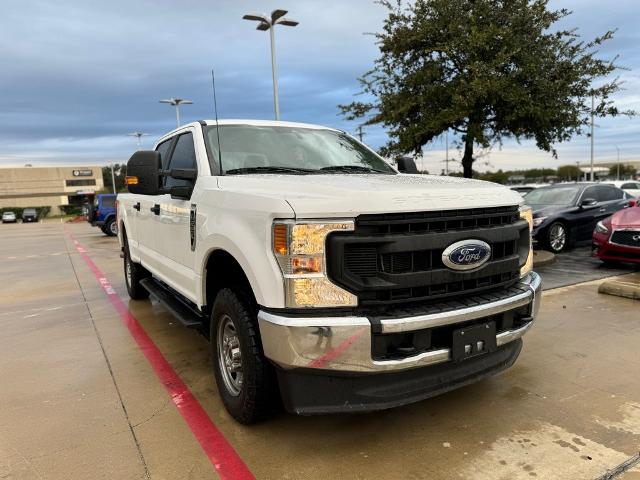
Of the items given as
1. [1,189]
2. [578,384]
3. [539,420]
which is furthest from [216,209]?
[1,189]

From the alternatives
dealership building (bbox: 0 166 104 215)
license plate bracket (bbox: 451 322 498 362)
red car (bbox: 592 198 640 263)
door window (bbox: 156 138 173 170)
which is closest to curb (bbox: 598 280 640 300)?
red car (bbox: 592 198 640 263)

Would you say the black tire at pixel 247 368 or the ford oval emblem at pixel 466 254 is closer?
the ford oval emblem at pixel 466 254

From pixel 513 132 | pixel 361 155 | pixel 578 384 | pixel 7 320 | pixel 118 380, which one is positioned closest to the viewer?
pixel 578 384

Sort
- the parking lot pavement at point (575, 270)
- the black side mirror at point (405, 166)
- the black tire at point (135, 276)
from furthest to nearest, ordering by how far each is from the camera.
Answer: the parking lot pavement at point (575, 270)
the black tire at point (135, 276)
the black side mirror at point (405, 166)

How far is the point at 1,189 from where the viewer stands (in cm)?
8919

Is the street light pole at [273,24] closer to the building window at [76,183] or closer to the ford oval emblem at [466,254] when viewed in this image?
the ford oval emblem at [466,254]

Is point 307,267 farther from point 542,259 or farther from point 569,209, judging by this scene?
point 569,209

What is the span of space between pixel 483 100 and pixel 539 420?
7.01 m

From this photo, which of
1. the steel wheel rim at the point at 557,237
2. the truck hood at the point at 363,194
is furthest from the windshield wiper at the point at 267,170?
the steel wheel rim at the point at 557,237

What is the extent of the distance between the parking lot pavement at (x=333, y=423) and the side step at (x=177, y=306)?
47 cm

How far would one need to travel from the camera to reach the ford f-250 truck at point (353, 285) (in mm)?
2525

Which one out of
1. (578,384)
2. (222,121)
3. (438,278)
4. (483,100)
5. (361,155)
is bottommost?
(578,384)

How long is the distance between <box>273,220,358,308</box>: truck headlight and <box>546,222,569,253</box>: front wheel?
8.72 metres

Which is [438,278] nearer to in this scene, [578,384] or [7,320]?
[578,384]
